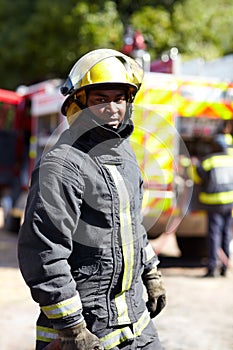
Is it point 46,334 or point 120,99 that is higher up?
point 120,99

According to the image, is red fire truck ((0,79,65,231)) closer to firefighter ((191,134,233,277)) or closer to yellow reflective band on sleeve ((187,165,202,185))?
yellow reflective band on sleeve ((187,165,202,185))

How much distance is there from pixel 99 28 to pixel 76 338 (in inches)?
586

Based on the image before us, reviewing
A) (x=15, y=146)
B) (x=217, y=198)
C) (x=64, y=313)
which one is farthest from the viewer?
(x=15, y=146)

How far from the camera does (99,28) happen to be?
54.2ft

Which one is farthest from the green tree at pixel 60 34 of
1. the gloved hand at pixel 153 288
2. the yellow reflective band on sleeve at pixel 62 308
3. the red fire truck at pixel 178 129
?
the yellow reflective band on sleeve at pixel 62 308

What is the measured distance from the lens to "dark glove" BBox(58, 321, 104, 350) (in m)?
2.21

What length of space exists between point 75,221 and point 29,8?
17.2m

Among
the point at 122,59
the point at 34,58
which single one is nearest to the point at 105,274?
the point at 122,59

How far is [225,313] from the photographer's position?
5.74 m

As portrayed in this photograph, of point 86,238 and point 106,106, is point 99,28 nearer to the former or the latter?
point 106,106

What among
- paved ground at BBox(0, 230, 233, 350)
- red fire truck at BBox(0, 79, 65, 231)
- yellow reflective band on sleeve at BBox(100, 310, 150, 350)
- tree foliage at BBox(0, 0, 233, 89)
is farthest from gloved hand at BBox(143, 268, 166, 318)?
tree foliage at BBox(0, 0, 233, 89)

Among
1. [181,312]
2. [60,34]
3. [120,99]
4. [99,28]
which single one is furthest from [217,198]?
[60,34]

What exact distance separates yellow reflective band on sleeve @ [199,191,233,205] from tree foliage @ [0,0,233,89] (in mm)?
9875

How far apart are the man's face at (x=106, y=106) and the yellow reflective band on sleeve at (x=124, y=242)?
17 cm
